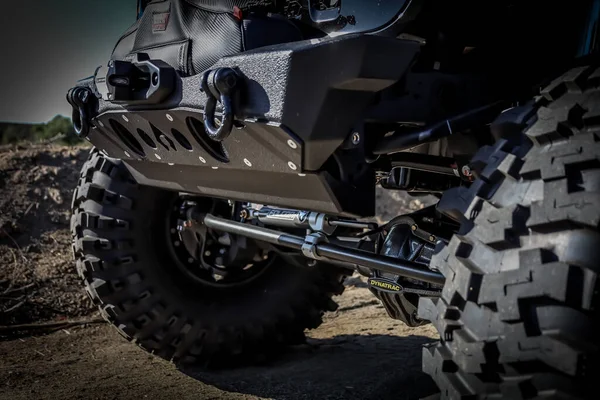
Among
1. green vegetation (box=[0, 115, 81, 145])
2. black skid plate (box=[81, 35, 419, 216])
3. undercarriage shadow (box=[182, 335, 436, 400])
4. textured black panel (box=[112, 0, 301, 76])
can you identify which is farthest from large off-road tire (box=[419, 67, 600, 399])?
green vegetation (box=[0, 115, 81, 145])

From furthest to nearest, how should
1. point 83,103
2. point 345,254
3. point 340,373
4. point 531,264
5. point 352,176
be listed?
point 340,373
point 83,103
point 345,254
point 352,176
point 531,264

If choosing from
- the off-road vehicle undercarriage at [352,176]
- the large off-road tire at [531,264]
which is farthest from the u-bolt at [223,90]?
the large off-road tire at [531,264]

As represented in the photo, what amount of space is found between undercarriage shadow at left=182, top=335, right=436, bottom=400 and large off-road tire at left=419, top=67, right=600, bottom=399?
1510mm

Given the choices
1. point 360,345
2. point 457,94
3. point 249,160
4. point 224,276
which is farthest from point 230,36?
point 360,345

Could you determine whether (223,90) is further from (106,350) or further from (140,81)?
(106,350)

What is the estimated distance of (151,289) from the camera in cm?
391

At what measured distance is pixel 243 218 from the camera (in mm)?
3867

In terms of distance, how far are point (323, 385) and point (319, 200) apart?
1.36 metres

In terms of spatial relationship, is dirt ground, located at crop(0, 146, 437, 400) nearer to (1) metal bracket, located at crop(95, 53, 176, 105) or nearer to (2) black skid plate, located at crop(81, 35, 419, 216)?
(2) black skid plate, located at crop(81, 35, 419, 216)

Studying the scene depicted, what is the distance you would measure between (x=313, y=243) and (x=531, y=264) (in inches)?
55.9

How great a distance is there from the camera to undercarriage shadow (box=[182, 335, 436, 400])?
3.55m

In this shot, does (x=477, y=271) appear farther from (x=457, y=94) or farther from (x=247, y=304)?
(x=247, y=304)

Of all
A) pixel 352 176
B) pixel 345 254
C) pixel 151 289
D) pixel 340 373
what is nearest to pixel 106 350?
pixel 151 289

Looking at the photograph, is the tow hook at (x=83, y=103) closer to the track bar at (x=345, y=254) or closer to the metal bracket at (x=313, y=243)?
the track bar at (x=345, y=254)
